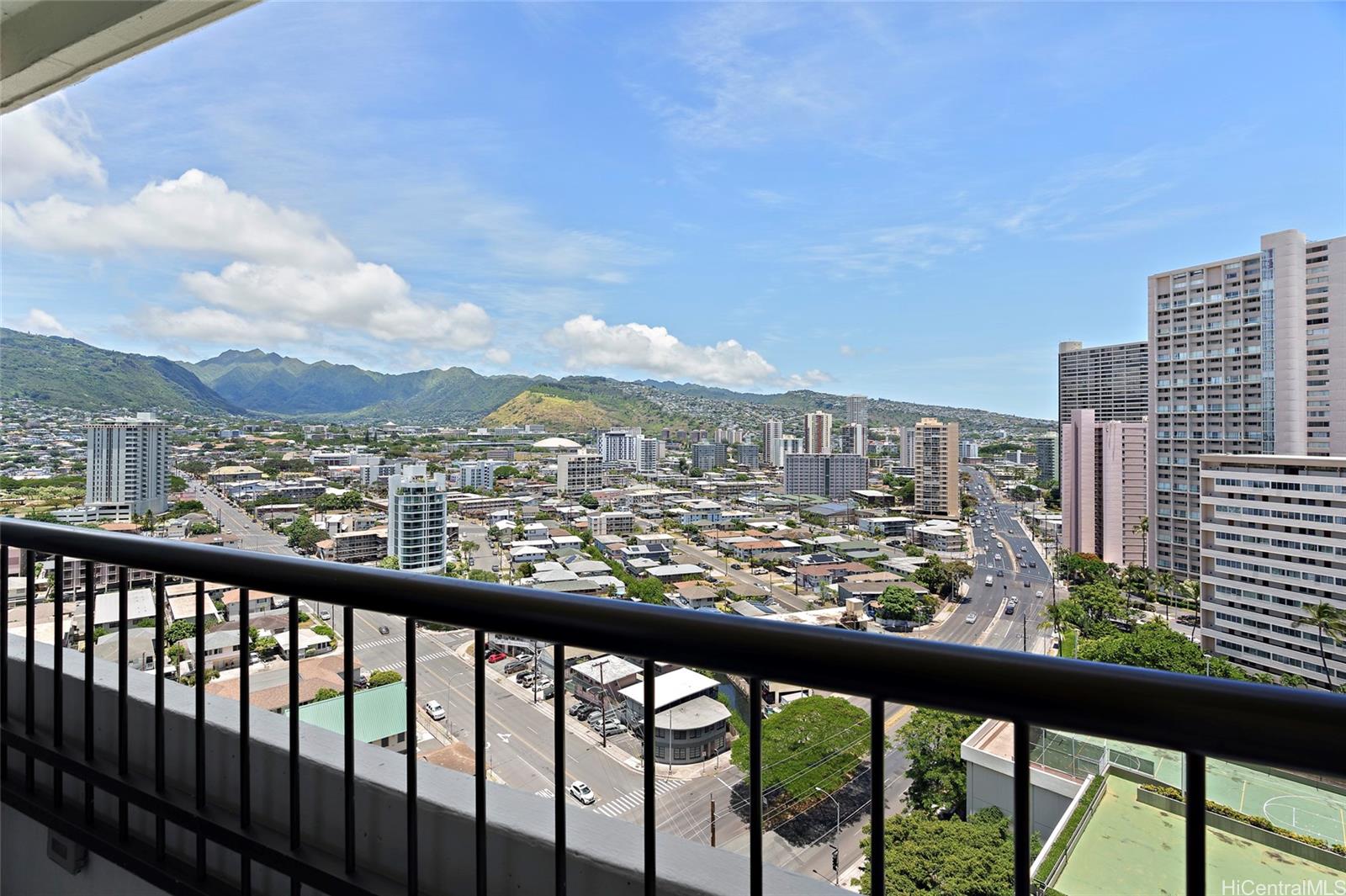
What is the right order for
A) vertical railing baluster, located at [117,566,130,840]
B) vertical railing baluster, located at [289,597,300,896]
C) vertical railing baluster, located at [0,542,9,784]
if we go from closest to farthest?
1. vertical railing baluster, located at [289,597,300,896]
2. vertical railing baluster, located at [117,566,130,840]
3. vertical railing baluster, located at [0,542,9,784]

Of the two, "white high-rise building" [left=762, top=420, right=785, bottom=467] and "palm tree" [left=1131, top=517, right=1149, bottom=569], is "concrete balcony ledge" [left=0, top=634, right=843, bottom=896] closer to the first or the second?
"palm tree" [left=1131, top=517, right=1149, bottom=569]

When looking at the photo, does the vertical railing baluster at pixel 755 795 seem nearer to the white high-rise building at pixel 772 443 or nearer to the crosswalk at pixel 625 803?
the crosswalk at pixel 625 803

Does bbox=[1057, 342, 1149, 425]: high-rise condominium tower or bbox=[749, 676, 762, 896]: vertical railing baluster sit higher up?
bbox=[1057, 342, 1149, 425]: high-rise condominium tower

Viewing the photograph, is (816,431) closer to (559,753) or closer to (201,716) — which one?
(559,753)

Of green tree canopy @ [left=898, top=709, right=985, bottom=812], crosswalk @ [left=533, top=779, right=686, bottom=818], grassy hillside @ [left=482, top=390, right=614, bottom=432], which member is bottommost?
crosswalk @ [left=533, top=779, right=686, bottom=818]

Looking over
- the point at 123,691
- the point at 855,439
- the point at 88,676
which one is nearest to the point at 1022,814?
the point at 123,691

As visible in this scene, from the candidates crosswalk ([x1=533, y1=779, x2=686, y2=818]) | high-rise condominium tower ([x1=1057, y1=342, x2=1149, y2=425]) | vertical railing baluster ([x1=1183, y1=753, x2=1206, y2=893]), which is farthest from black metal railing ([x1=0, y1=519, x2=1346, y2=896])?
high-rise condominium tower ([x1=1057, y1=342, x2=1149, y2=425])

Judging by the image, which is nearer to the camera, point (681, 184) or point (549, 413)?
point (681, 184)
